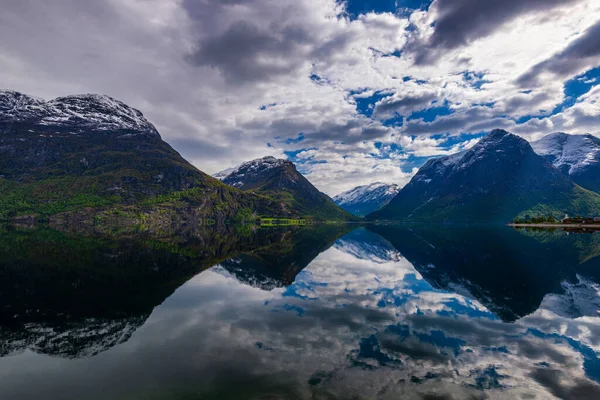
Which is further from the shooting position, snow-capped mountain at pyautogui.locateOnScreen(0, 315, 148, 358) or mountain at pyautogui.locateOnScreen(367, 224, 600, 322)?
mountain at pyautogui.locateOnScreen(367, 224, 600, 322)

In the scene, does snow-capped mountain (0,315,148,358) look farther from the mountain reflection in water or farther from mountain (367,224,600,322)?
mountain (367,224,600,322)

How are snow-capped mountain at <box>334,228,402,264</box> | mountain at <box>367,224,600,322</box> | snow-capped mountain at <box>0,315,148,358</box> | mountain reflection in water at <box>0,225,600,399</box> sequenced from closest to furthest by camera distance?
mountain reflection in water at <box>0,225,600,399</box> < snow-capped mountain at <box>0,315,148,358</box> < mountain at <box>367,224,600,322</box> < snow-capped mountain at <box>334,228,402,264</box>

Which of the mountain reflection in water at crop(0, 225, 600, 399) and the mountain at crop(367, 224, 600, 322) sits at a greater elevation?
the mountain at crop(367, 224, 600, 322)

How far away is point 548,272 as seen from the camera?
164 ft

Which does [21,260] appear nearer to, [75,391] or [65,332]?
[65,332]

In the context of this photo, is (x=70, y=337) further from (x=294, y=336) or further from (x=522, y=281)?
(x=522, y=281)

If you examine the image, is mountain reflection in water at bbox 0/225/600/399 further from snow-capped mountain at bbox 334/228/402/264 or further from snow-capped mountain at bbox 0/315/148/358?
snow-capped mountain at bbox 334/228/402/264

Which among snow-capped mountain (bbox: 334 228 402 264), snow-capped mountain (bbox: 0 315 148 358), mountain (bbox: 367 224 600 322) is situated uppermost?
mountain (bbox: 367 224 600 322)

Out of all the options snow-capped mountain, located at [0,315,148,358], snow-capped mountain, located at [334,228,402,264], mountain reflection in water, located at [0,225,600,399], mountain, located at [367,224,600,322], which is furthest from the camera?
snow-capped mountain, located at [334,228,402,264]

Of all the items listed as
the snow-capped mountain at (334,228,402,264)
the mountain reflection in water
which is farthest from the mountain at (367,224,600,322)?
the snow-capped mountain at (334,228,402,264)

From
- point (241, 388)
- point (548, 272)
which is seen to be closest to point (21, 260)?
point (241, 388)

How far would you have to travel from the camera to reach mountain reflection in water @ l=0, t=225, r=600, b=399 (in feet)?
53.6

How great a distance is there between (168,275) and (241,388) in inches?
1422

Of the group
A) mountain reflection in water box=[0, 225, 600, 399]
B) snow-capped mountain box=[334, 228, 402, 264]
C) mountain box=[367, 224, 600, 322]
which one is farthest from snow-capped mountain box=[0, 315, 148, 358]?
snow-capped mountain box=[334, 228, 402, 264]
